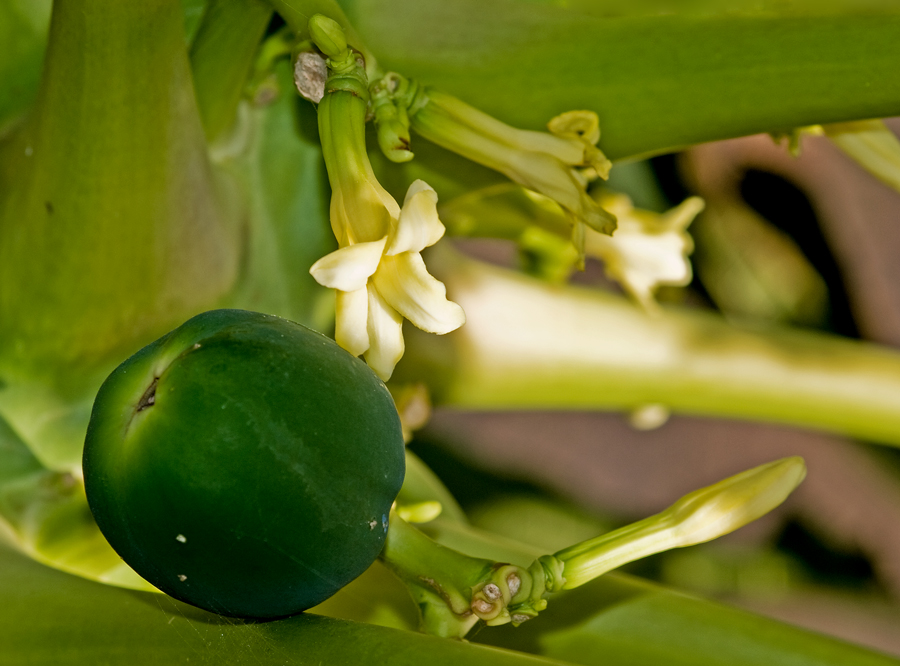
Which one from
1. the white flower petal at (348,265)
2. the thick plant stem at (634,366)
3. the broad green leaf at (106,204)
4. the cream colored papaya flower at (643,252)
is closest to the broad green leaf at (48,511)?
the broad green leaf at (106,204)

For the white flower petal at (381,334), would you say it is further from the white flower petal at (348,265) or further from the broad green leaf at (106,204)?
the broad green leaf at (106,204)

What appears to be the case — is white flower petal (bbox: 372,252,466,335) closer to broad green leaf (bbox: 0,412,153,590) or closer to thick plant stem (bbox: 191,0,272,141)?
thick plant stem (bbox: 191,0,272,141)

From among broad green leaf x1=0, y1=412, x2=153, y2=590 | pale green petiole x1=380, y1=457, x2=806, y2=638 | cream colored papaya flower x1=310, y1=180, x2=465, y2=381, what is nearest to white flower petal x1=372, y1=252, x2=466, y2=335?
cream colored papaya flower x1=310, y1=180, x2=465, y2=381

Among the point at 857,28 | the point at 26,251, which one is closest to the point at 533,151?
the point at 857,28

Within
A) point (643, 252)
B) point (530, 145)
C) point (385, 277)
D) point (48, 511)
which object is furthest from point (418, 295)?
point (643, 252)

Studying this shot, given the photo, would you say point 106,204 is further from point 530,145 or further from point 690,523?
point 690,523

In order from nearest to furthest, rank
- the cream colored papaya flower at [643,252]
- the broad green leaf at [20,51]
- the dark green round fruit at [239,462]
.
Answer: the dark green round fruit at [239,462] < the broad green leaf at [20,51] < the cream colored papaya flower at [643,252]
